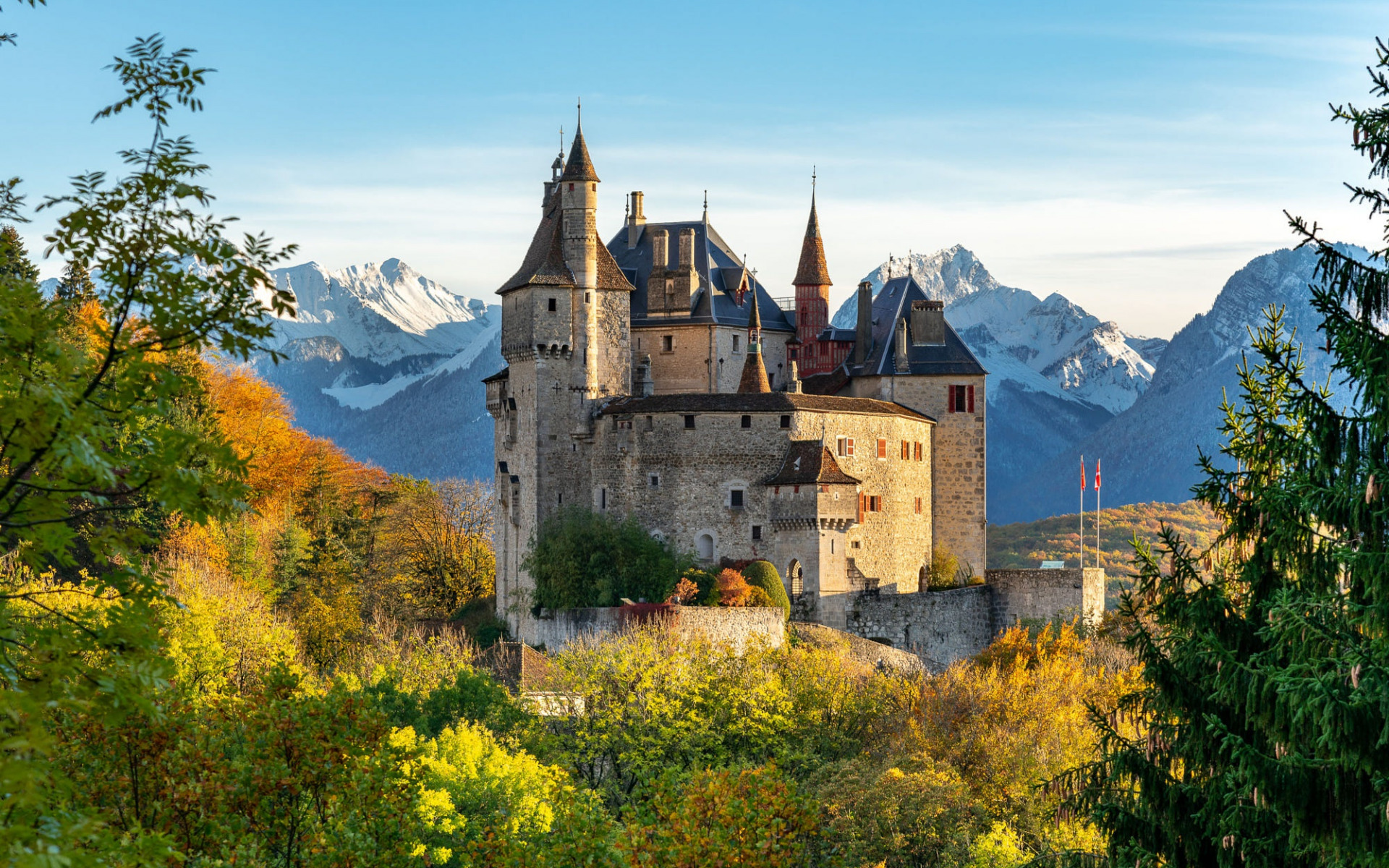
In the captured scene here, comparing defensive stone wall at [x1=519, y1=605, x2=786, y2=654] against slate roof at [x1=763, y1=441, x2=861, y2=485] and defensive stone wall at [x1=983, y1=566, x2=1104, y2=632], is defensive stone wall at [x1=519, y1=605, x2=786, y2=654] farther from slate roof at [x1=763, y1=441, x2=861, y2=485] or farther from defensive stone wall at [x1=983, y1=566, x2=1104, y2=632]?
defensive stone wall at [x1=983, y1=566, x2=1104, y2=632]

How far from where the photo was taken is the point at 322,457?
245ft

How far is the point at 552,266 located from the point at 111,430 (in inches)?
2023

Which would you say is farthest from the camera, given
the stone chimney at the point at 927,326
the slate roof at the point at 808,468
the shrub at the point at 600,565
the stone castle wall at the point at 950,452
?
the stone chimney at the point at 927,326

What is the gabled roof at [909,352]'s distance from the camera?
69812 mm

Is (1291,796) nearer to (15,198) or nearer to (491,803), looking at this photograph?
(15,198)

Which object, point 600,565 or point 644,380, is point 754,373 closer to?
point 644,380

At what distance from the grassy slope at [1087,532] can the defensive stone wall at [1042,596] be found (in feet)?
177

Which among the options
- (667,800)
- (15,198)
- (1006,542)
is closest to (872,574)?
(667,800)

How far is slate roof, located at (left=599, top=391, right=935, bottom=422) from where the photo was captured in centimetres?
6159

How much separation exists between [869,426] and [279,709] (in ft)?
146

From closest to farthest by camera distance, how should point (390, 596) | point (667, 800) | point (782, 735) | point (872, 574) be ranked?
point (667, 800)
point (782, 735)
point (872, 574)
point (390, 596)

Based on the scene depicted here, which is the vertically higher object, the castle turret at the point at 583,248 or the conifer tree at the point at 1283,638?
the castle turret at the point at 583,248

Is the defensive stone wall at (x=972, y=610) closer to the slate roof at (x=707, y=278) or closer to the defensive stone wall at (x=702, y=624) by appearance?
the defensive stone wall at (x=702, y=624)

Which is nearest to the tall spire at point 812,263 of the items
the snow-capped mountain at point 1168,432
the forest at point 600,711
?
the forest at point 600,711
